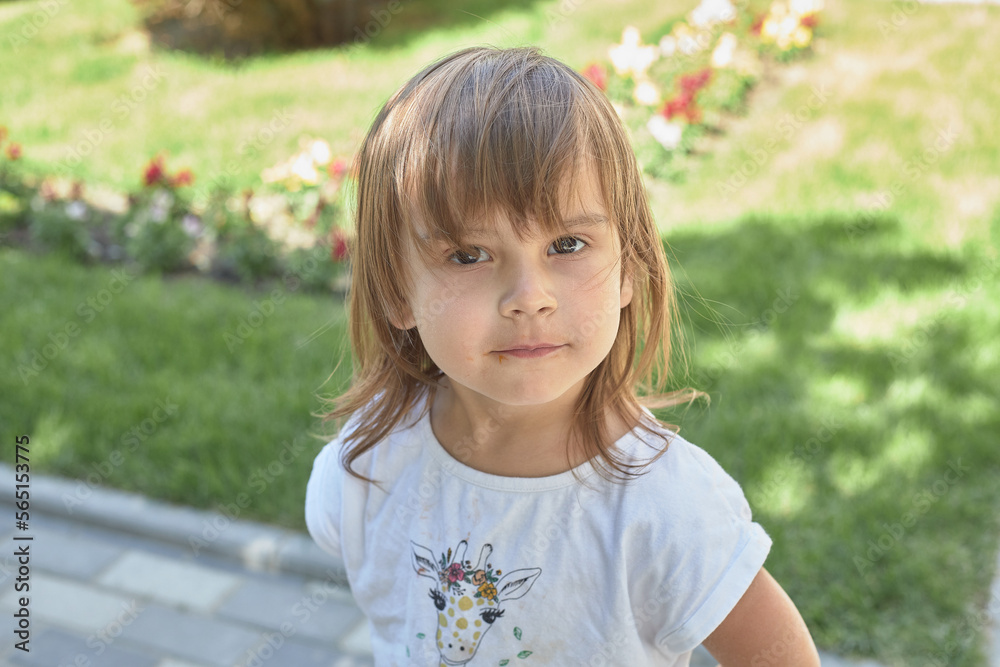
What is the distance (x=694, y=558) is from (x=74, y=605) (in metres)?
2.43

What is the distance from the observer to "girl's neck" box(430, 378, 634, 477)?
1.34 m

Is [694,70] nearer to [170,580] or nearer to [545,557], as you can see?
[170,580]

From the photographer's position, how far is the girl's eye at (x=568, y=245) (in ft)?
3.83

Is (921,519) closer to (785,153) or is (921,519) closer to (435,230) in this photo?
(435,230)

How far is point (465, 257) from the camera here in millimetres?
1176

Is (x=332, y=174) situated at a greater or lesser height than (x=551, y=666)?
lesser

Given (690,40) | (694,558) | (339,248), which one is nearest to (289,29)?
(690,40)

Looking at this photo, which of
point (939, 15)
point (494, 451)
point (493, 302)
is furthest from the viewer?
point (939, 15)

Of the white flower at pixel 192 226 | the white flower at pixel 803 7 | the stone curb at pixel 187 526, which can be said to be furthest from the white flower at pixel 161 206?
the white flower at pixel 803 7

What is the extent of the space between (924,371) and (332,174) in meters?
3.20

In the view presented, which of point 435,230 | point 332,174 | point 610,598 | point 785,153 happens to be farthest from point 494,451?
point 785,153

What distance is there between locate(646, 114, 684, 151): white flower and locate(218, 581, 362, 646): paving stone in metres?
3.74

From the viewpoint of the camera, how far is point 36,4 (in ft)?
38.7

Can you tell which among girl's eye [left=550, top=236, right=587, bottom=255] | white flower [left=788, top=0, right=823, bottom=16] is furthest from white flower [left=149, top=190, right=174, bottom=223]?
white flower [left=788, top=0, right=823, bottom=16]
